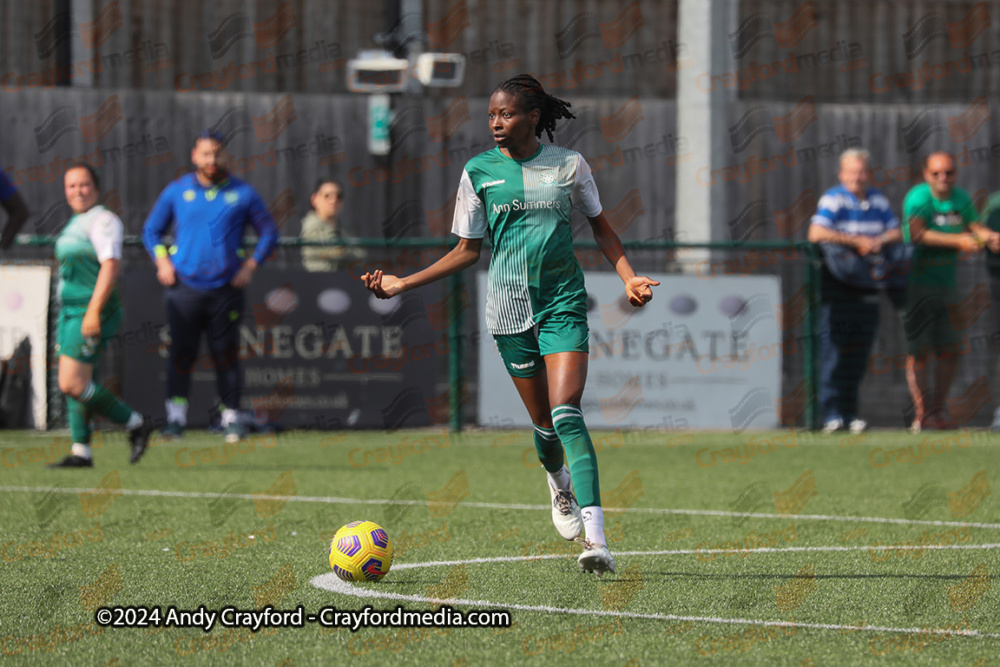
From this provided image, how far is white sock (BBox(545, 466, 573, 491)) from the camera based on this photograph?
650 cm

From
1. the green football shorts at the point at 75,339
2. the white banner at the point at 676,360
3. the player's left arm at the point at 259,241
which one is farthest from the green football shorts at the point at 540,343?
the white banner at the point at 676,360

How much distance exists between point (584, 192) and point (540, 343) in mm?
646

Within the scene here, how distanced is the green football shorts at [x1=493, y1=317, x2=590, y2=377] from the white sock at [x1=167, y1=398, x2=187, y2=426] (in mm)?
6180

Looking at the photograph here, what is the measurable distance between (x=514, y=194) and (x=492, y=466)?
4.87 m

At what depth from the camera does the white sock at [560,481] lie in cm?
650

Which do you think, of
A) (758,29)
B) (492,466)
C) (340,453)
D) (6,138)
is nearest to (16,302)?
(340,453)

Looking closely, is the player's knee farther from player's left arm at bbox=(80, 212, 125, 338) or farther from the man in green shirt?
the man in green shirt

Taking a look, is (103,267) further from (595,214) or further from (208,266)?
(595,214)

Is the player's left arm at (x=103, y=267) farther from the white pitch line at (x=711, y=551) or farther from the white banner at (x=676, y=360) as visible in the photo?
the white banner at (x=676, y=360)

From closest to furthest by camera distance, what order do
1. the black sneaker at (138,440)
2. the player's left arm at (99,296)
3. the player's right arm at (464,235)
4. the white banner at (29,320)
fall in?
the player's right arm at (464,235) → the player's left arm at (99,296) → the black sneaker at (138,440) → the white banner at (29,320)

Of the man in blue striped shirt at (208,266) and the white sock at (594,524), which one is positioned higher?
the man in blue striped shirt at (208,266)

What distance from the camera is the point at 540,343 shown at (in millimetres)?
6137

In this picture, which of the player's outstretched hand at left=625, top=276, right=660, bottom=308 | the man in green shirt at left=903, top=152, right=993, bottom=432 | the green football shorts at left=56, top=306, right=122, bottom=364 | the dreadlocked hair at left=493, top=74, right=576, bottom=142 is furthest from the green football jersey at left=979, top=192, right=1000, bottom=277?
the player's outstretched hand at left=625, top=276, right=660, bottom=308

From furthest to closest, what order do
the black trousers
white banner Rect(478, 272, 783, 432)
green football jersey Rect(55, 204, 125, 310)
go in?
white banner Rect(478, 272, 783, 432), the black trousers, green football jersey Rect(55, 204, 125, 310)
